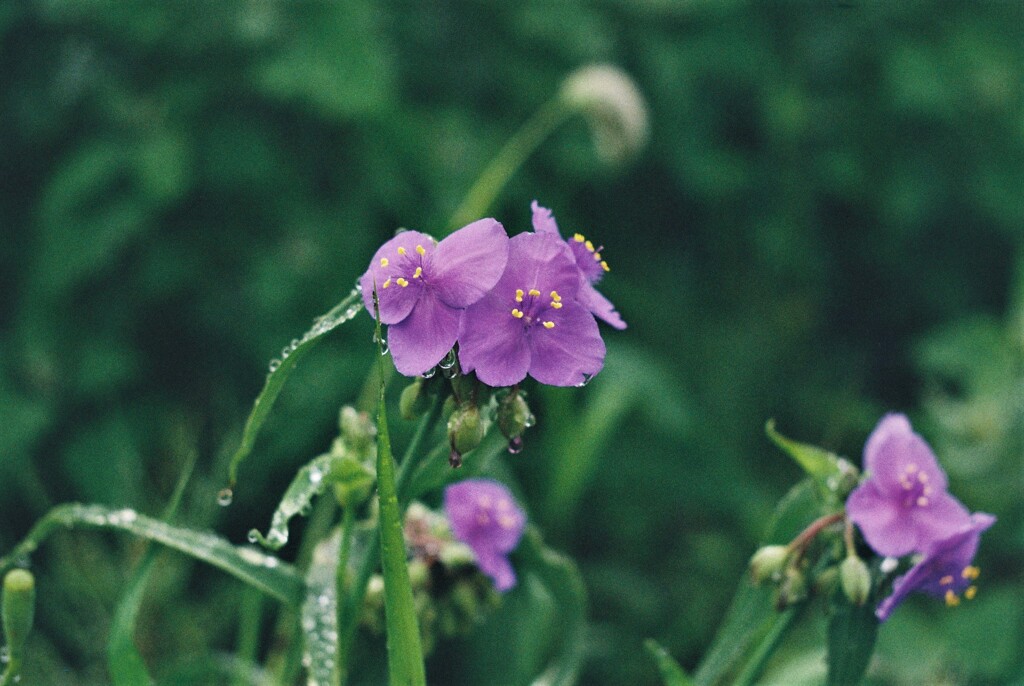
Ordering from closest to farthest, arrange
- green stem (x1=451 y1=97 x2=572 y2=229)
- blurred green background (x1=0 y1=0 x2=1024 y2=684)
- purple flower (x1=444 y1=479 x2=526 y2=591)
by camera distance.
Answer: purple flower (x1=444 y1=479 x2=526 y2=591)
blurred green background (x1=0 y1=0 x2=1024 y2=684)
green stem (x1=451 y1=97 x2=572 y2=229)

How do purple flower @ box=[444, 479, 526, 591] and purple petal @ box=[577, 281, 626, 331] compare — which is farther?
purple flower @ box=[444, 479, 526, 591]

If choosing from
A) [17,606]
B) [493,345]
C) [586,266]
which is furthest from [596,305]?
[17,606]

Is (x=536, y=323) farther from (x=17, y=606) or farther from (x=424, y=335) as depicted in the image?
(x=17, y=606)

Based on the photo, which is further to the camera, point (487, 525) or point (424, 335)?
point (487, 525)

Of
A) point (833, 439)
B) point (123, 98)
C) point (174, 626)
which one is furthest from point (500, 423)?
point (833, 439)

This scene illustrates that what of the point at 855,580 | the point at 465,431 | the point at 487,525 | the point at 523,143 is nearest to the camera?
the point at 465,431

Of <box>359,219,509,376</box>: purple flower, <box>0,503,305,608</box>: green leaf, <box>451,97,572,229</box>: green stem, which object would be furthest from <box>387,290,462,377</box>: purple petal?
<box>451,97,572,229</box>: green stem

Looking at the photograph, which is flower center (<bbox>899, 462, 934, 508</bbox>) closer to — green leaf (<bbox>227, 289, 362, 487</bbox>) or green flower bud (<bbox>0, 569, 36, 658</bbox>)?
green leaf (<bbox>227, 289, 362, 487</bbox>)
